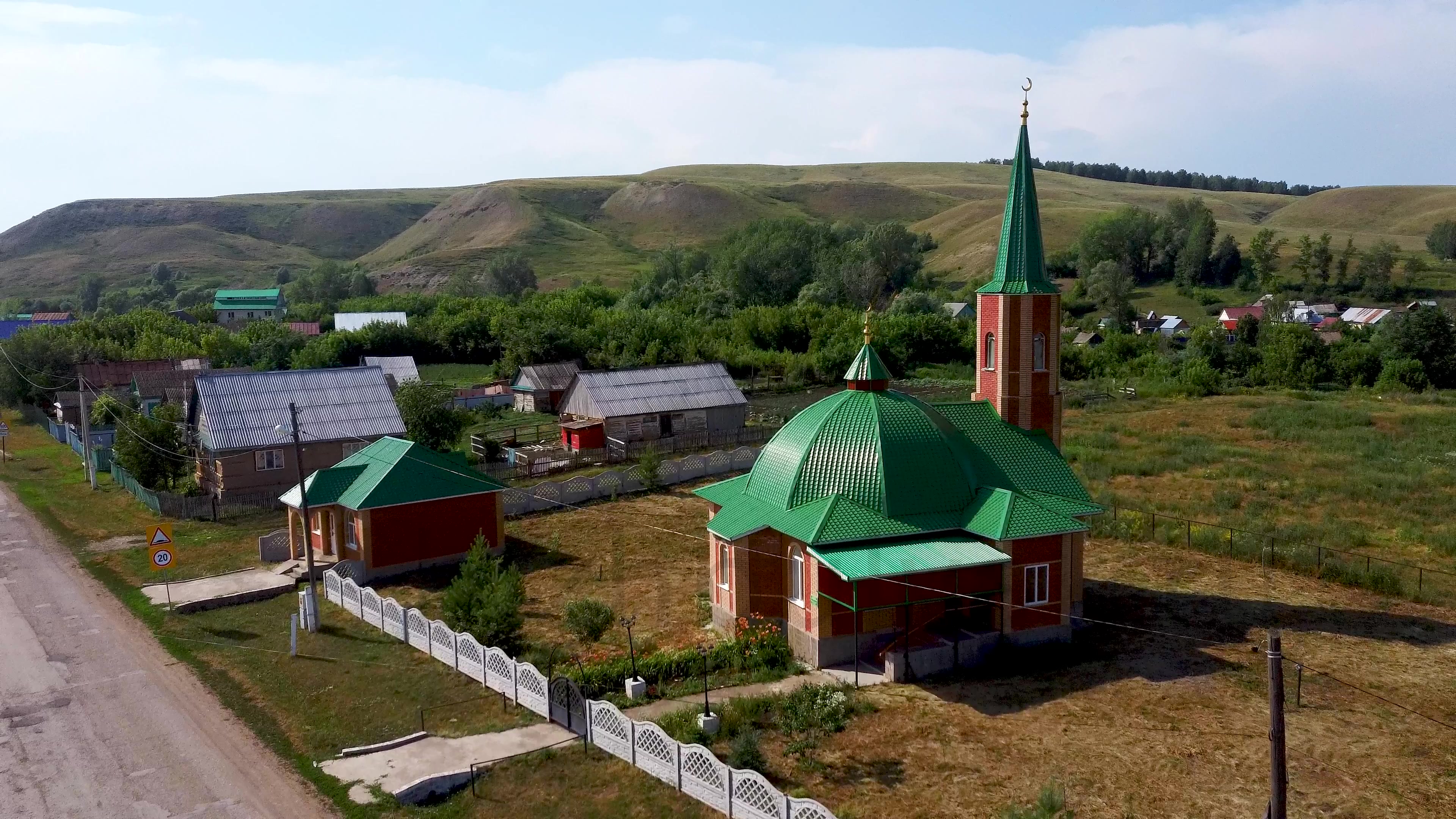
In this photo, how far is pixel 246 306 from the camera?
396 ft

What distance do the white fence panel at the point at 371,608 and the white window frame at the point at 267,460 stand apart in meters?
16.7

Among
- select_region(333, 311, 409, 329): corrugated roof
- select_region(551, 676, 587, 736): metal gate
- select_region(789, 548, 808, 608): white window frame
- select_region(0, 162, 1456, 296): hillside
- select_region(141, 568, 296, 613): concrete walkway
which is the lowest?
select_region(141, 568, 296, 613): concrete walkway

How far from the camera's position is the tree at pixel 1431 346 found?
247 feet

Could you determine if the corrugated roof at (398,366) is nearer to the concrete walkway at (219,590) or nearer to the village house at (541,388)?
the village house at (541,388)

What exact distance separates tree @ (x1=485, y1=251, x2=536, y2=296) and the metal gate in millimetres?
112363

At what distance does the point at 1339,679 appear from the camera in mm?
→ 23000

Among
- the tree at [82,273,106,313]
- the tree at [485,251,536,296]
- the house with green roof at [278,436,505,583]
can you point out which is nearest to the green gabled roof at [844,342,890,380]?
the house with green roof at [278,436,505,583]

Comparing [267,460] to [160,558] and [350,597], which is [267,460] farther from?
[350,597]

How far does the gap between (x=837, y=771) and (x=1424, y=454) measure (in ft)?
143

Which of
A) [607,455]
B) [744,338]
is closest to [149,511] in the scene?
[607,455]

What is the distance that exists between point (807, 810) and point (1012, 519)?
11.5m

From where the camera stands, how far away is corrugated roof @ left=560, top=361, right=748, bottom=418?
52312 millimetres

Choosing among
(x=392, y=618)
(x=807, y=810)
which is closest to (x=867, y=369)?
(x=392, y=618)

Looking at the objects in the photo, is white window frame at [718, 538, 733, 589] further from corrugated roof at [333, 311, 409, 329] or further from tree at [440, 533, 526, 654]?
corrugated roof at [333, 311, 409, 329]
